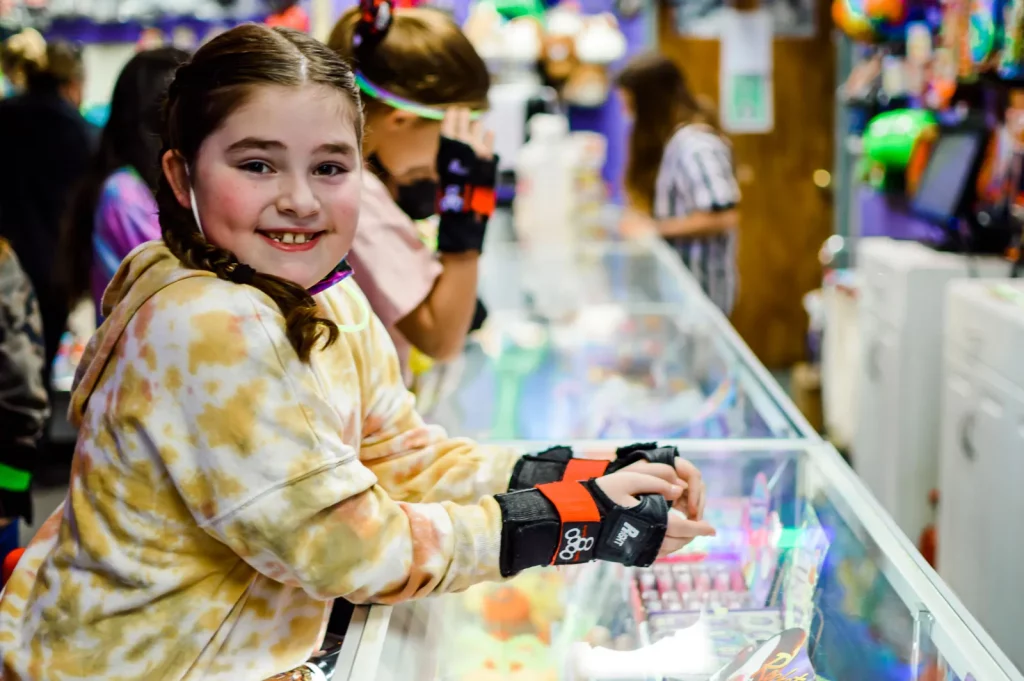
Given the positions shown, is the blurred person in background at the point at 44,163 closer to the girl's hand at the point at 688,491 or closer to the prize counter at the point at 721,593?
the prize counter at the point at 721,593

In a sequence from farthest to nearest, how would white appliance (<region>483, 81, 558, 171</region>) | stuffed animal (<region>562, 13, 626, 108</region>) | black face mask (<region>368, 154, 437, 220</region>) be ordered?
stuffed animal (<region>562, 13, 626, 108</region>) → white appliance (<region>483, 81, 558, 171</region>) → black face mask (<region>368, 154, 437, 220</region>)

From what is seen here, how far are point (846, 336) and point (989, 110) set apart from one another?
3.48ft

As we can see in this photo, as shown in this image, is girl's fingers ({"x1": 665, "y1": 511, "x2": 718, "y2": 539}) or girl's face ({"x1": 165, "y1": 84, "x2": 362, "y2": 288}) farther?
girl's fingers ({"x1": 665, "y1": 511, "x2": 718, "y2": 539})

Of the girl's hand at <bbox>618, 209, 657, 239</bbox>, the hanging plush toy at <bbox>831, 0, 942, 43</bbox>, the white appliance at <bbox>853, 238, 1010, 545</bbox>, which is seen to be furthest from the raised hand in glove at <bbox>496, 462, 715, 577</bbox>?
the hanging plush toy at <bbox>831, 0, 942, 43</bbox>

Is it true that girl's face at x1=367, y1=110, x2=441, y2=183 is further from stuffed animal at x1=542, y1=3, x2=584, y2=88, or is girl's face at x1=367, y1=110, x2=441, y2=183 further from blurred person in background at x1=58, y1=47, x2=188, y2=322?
stuffed animal at x1=542, y1=3, x2=584, y2=88

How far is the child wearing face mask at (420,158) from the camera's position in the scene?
1.76 m

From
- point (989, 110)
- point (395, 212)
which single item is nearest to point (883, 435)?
point (989, 110)

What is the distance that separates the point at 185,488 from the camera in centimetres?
100

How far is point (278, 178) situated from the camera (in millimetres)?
1049

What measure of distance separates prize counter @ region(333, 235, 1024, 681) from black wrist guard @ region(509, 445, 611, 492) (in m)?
0.20

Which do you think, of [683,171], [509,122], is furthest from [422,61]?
[509,122]

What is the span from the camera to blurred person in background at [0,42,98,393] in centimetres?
421

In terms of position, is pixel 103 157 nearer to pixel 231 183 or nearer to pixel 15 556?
pixel 15 556

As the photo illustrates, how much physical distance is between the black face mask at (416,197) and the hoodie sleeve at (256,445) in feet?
2.96
